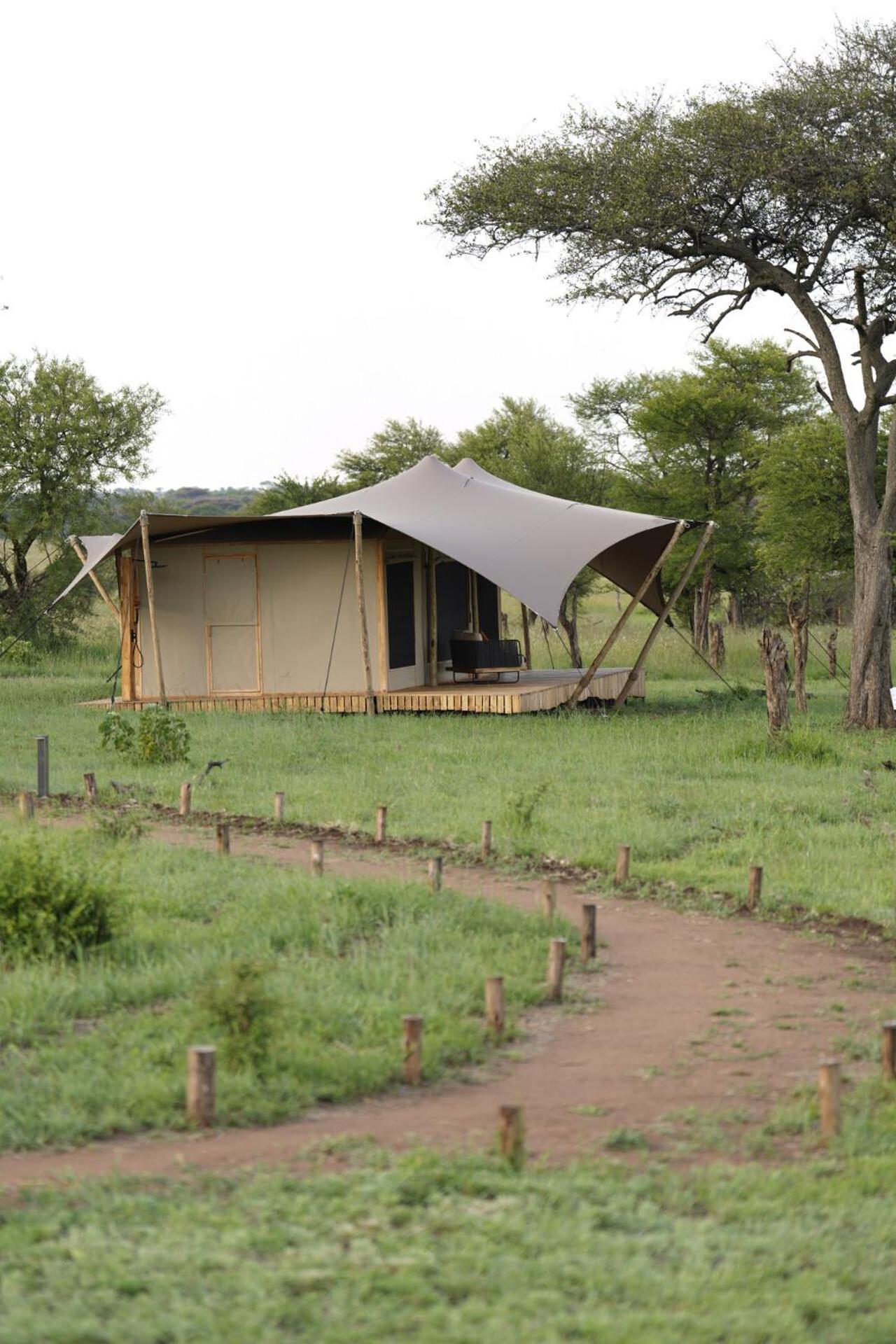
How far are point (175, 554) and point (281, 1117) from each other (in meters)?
15.3

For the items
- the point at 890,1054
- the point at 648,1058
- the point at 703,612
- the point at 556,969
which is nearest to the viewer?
the point at 890,1054

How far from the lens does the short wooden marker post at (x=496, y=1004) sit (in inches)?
230

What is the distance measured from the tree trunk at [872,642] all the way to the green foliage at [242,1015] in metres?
13.2

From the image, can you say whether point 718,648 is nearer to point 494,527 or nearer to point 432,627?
point 432,627

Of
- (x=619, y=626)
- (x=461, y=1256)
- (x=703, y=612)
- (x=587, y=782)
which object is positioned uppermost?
(x=703, y=612)

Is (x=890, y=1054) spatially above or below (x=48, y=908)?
below

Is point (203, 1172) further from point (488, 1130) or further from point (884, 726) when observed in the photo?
point (884, 726)

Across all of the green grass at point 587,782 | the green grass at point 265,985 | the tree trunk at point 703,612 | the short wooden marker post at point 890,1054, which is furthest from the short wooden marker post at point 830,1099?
the tree trunk at point 703,612

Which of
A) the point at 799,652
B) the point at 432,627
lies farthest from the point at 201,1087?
the point at 799,652

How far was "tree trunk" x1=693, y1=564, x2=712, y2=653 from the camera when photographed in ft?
105

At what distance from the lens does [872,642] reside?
58.4 ft

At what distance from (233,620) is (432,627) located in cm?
261

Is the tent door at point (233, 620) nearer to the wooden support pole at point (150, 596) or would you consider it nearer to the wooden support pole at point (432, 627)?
the wooden support pole at point (150, 596)

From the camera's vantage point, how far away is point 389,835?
10109 mm
